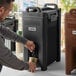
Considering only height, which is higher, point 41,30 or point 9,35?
point 9,35

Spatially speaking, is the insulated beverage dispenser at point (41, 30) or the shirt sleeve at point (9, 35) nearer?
the shirt sleeve at point (9, 35)

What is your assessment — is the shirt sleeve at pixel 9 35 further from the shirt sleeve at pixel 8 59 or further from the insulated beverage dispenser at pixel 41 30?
the insulated beverage dispenser at pixel 41 30

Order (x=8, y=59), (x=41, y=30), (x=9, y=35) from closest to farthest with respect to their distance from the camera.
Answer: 1. (x=8, y=59)
2. (x=9, y=35)
3. (x=41, y=30)

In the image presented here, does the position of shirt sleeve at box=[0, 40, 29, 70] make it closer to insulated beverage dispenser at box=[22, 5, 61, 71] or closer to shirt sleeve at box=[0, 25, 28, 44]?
shirt sleeve at box=[0, 25, 28, 44]

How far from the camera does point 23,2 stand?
5227 mm

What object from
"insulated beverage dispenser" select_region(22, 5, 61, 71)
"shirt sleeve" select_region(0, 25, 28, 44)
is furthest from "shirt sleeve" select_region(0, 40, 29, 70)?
"insulated beverage dispenser" select_region(22, 5, 61, 71)

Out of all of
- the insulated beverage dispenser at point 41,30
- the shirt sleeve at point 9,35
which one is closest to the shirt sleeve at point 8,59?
the shirt sleeve at point 9,35

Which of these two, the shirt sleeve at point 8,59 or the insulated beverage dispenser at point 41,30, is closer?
the shirt sleeve at point 8,59

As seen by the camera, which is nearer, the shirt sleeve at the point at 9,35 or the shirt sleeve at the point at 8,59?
the shirt sleeve at the point at 8,59

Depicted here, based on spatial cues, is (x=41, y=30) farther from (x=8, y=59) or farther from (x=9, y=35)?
(x=8, y=59)

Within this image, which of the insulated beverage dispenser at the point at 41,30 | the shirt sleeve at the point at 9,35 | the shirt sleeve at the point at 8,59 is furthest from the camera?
the insulated beverage dispenser at the point at 41,30

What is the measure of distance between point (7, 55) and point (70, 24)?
5.23 feet

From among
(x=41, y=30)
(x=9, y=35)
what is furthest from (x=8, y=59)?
(x=41, y=30)

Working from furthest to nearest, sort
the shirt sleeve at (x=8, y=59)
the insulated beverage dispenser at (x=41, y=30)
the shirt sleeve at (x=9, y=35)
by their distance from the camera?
the insulated beverage dispenser at (x=41, y=30) → the shirt sleeve at (x=9, y=35) → the shirt sleeve at (x=8, y=59)
